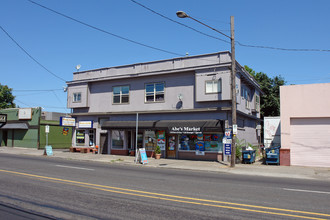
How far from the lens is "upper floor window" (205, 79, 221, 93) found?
20469 millimetres

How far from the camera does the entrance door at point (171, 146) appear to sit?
2235 centimetres

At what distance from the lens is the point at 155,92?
23531 millimetres

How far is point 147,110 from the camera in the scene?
23.6 m

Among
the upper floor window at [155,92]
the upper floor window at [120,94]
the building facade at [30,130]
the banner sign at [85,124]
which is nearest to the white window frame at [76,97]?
the banner sign at [85,124]

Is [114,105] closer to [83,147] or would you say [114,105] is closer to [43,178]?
[83,147]

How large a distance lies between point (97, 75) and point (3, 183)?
18.1 metres

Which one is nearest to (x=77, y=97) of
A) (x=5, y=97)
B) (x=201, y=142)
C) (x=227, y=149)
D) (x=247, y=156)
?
(x=201, y=142)

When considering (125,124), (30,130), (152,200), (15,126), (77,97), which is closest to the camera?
(152,200)

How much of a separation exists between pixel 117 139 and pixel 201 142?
8.20m

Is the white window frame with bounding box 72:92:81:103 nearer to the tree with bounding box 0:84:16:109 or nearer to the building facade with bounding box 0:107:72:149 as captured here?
the building facade with bounding box 0:107:72:149

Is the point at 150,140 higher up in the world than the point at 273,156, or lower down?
higher up

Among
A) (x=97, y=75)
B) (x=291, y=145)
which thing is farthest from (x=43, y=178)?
(x=97, y=75)

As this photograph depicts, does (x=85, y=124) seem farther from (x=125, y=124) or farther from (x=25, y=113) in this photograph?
(x=25, y=113)

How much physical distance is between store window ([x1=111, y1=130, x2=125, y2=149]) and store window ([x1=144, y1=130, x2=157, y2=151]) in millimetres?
2447
